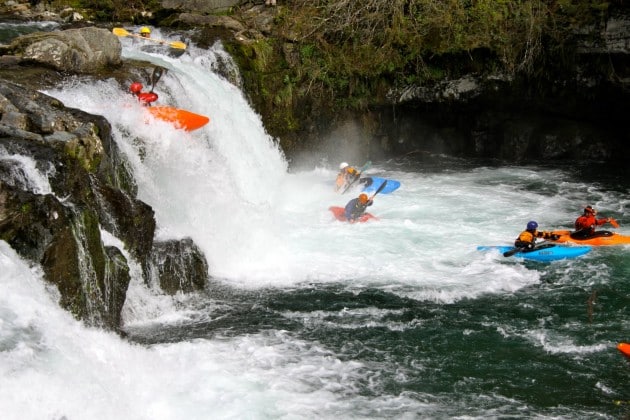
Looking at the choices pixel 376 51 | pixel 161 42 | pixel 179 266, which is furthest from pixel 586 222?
pixel 161 42

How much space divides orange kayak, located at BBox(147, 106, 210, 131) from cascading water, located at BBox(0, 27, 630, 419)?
20 cm

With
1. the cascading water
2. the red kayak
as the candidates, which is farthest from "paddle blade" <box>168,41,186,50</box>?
the red kayak

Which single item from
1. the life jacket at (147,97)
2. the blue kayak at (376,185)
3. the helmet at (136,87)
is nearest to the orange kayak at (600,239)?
the blue kayak at (376,185)

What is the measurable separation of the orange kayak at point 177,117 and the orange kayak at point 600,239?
547 cm

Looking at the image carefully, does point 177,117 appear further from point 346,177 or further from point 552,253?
point 552,253

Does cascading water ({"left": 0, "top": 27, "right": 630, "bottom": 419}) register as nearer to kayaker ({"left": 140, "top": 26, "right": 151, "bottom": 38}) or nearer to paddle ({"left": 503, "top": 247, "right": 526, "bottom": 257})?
paddle ({"left": 503, "top": 247, "right": 526, "bottom": 257})

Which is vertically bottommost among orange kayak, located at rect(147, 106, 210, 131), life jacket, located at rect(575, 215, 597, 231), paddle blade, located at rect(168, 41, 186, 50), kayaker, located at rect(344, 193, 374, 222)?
kayaker, located at rect(344, 193, 374, 222)

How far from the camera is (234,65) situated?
44.1 ft

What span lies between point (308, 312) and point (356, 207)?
337cm

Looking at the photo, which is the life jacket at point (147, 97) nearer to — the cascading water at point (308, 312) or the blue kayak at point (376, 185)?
the cascading water at point (308, 312)

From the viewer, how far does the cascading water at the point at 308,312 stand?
5.57 m

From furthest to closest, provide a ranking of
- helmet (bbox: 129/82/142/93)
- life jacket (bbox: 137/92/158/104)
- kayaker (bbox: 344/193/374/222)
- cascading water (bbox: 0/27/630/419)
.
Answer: kayaker (bbox: 344/193/374/222) → life jacket (bbox: 137/92/158/104) → helmet (bbox: 129/82/142/93) → cascading water (bbox: 0/27/630/419)

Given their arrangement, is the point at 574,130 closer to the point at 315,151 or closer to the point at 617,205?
the point at 617,205

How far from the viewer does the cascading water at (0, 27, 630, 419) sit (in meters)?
5.57
